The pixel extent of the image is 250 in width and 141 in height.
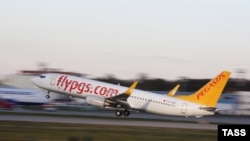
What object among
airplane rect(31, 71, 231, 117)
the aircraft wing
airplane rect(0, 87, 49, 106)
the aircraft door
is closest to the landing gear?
airplane rect(31, 71, 231, 117)

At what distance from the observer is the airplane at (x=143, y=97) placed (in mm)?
50156

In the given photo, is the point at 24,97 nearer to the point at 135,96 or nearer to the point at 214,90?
the point at 135,96

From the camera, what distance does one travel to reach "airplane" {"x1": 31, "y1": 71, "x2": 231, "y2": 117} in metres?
50.2

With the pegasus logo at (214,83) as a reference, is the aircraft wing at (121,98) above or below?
below

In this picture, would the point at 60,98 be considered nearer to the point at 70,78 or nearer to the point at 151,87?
the point at 70,78

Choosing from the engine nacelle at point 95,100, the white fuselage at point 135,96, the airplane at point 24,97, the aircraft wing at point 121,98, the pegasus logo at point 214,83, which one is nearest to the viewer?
the pegasus logo at point 214,83

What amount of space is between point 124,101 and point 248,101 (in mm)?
32337

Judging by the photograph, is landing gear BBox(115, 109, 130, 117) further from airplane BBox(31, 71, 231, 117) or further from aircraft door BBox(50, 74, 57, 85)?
aircraft door BBox(50, 74, 57, 85)

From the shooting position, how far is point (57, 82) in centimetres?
5584

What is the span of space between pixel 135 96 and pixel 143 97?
880 mm

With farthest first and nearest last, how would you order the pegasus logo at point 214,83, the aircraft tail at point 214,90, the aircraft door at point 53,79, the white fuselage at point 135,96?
the aircraft door at point 53,79
the white fuselage at point 135,96
the pegasus logo at point 214,83
the aircraft tail at point 214,90

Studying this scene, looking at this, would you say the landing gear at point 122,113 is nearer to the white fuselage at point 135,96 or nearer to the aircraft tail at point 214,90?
the white fuselage at point 135,96

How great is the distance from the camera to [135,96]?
53.6m

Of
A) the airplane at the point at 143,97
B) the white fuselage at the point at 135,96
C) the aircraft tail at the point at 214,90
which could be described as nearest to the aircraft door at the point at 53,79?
the white fuselage at the point at 135,96
